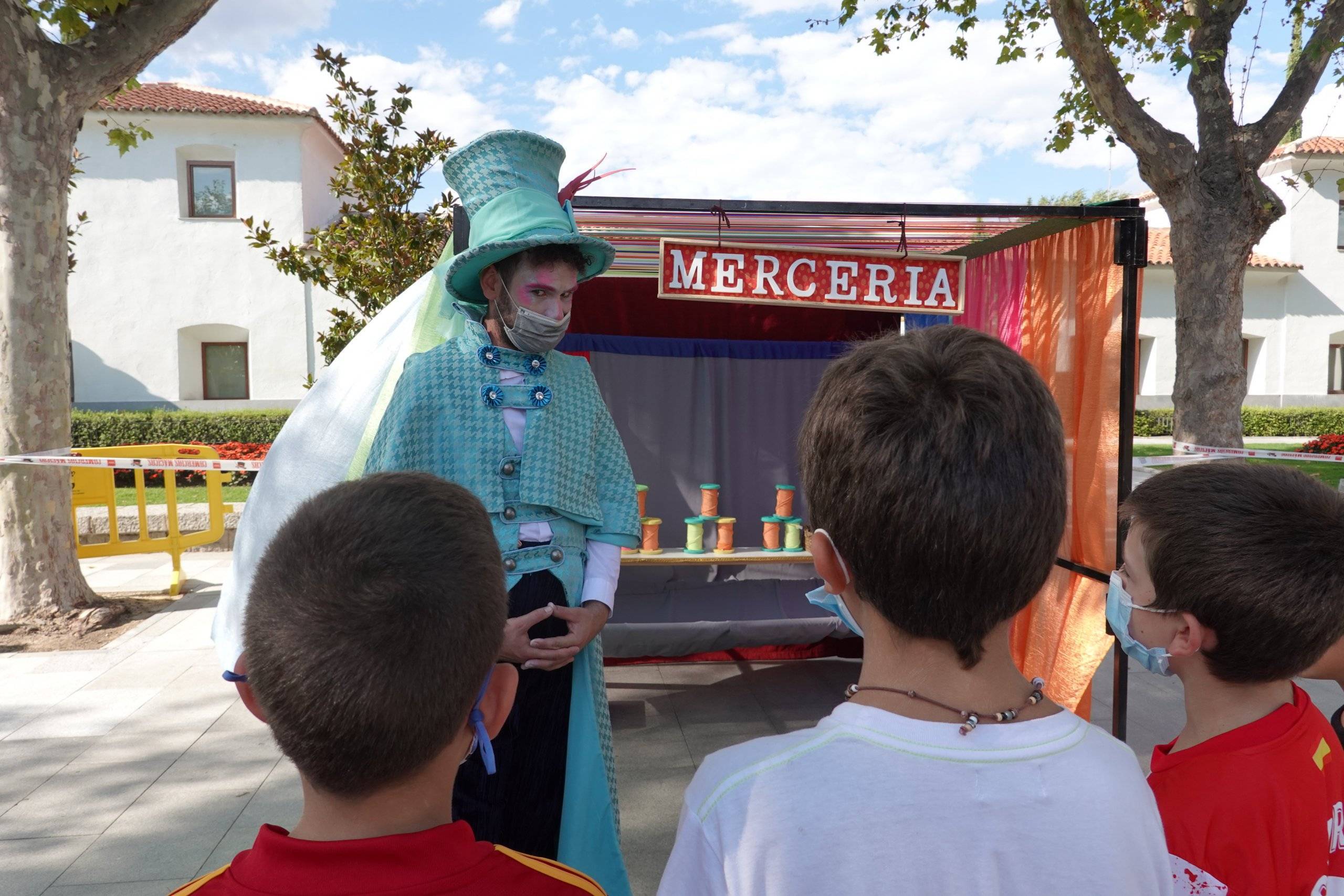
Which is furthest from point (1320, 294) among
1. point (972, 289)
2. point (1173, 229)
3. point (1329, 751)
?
point (1329, 751)

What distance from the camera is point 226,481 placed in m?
12.5

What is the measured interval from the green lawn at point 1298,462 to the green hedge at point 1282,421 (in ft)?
3.44

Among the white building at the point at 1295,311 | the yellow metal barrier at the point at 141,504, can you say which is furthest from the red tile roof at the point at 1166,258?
the yellow metal barrier at the point at 141,504

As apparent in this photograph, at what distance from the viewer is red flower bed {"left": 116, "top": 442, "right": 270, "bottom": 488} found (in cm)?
1017

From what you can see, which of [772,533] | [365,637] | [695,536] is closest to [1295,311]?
[772,533]

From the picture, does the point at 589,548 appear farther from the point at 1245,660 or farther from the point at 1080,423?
the point at 1080,423

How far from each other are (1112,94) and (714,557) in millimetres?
4130

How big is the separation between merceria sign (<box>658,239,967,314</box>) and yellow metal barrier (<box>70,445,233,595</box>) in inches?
179

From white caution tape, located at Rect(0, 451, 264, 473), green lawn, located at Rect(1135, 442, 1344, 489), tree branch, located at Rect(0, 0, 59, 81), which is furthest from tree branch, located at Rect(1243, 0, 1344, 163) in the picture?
tree branch, located at Rect(0, 0, 59, 81)

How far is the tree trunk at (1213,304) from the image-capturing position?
5.84m

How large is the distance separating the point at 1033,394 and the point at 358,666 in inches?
28.1

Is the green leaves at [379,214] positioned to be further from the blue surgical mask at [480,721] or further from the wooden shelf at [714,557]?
the blue surgical mask at [480,721]

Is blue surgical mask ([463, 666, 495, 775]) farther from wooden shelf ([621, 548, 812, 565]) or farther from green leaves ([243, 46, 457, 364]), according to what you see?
green leaves ([243, 46, 457, 364])

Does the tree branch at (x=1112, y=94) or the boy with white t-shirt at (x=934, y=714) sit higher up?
the tree branch at (x=1112, y=94)
